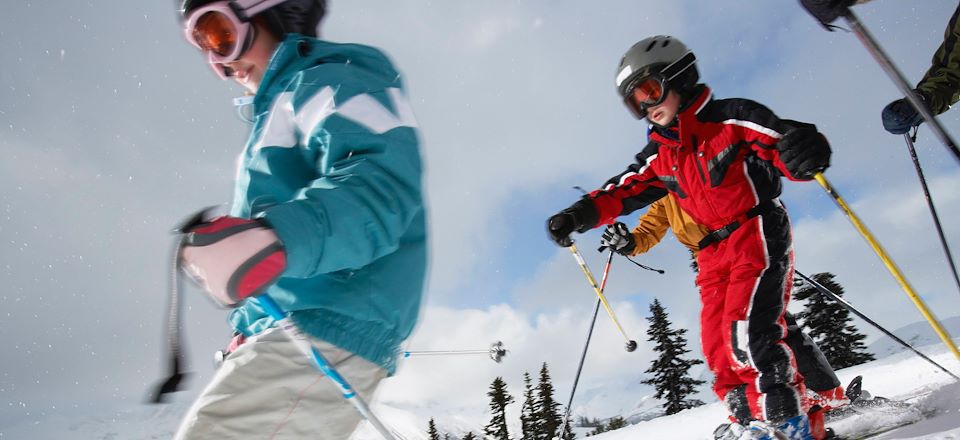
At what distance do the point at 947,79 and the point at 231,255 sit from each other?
5.23 meters

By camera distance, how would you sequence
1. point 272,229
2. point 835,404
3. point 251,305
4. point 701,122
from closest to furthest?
point 272,229 → point 251,305 → point 701,122 → point 835,404

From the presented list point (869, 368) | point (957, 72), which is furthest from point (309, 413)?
point (869, 368)

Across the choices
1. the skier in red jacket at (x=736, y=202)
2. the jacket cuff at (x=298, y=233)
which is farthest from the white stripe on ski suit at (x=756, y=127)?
the jacket cuff at (x=298, y=233)

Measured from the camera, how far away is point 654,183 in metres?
4.67

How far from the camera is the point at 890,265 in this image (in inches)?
144

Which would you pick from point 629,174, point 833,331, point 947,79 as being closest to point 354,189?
point 629,174

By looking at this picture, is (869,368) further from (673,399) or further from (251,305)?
(673,399)

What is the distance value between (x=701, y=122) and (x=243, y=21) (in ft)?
10.6

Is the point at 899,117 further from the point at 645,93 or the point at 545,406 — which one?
the point at 545,406

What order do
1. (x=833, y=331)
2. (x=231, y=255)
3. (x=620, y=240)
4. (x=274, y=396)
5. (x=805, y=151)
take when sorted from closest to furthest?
(x=231, y=255)
(x=274, y=396)
(x=805, y=151)
(x=620, y=240)
(x=833, y=331)

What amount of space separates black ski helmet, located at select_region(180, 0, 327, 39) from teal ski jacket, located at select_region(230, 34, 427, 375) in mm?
359

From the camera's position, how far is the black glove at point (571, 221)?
15.3 feet

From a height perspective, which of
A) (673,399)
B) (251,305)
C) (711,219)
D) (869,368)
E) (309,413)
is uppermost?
(711,219)

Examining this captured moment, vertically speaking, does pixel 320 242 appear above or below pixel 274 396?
above
